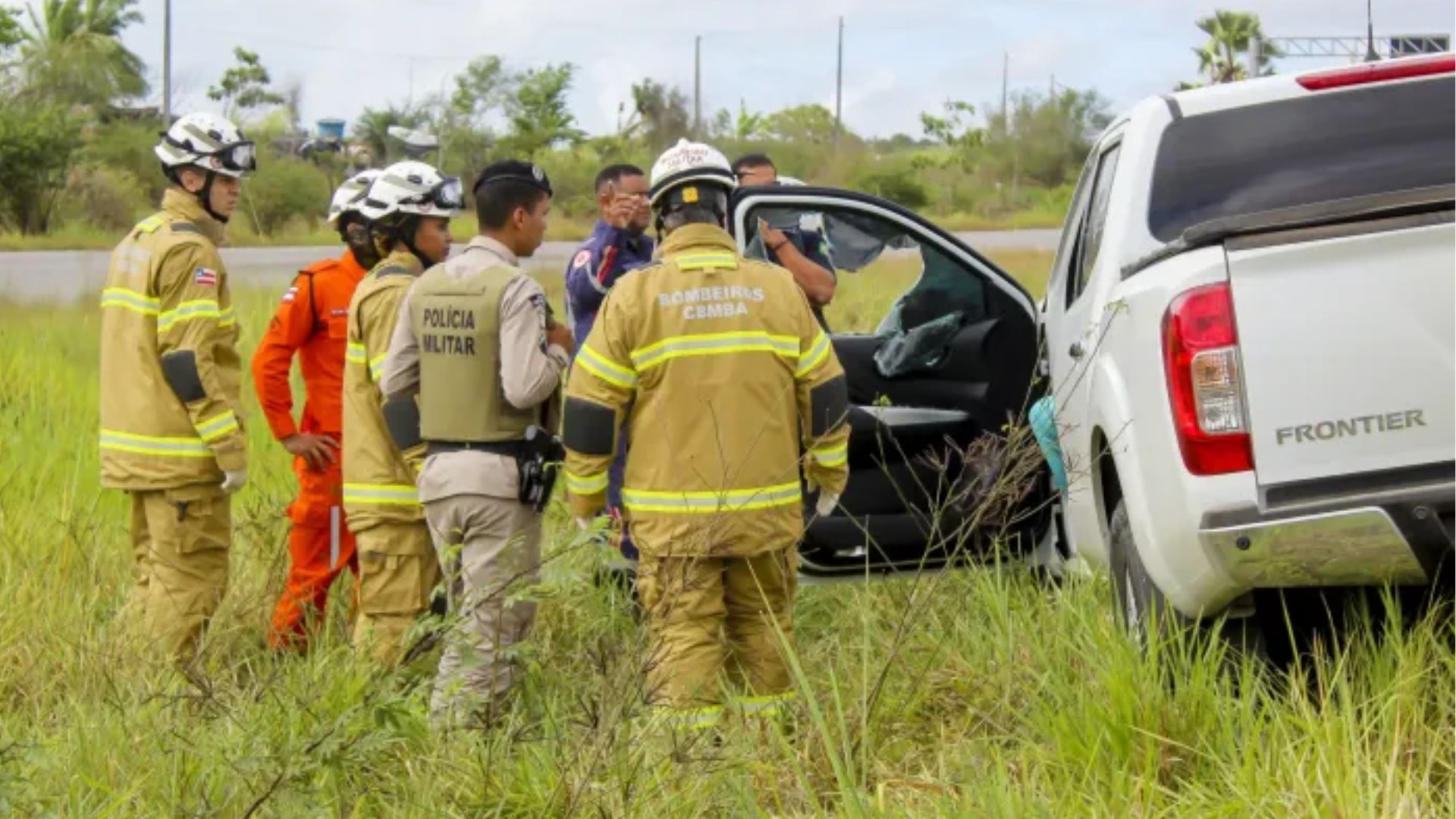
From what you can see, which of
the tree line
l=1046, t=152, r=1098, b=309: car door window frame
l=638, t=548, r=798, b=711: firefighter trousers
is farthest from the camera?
the tree line

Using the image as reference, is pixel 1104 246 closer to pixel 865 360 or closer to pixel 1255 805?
pixel 865 360

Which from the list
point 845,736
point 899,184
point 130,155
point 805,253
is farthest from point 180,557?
point 130,155

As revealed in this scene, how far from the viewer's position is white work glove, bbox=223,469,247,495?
638cm

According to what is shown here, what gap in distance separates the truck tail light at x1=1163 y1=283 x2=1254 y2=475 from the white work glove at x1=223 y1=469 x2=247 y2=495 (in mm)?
3343

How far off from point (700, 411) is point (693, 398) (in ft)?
0.12

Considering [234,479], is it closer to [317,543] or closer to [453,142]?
[317,543]

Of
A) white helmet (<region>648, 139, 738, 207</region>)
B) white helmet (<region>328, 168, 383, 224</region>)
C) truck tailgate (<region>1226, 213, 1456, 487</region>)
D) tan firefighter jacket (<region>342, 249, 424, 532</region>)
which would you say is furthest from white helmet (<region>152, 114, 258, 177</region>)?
truck tailgate (<region>1226, 213, 1456, 487</region>)

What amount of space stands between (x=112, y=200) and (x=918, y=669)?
3081cm

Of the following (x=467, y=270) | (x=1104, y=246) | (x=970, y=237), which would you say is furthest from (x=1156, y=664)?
(x=970, y=237)

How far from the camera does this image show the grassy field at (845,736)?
401 centimetres

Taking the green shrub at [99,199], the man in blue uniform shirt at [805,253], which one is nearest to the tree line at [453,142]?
the green shrub at [99,199]

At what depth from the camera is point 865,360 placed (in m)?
6.59

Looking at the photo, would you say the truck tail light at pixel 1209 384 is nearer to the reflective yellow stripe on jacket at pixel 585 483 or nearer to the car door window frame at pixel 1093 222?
the car door window frame at pixel 1093 222

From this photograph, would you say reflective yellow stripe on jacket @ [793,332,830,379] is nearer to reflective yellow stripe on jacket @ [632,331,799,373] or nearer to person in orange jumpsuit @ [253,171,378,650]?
reflective yellow stripe on jacket @ [632,331,799,373]
